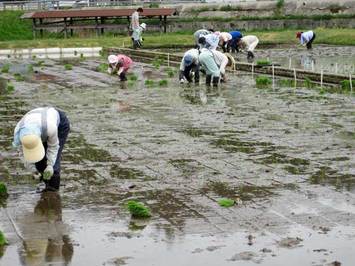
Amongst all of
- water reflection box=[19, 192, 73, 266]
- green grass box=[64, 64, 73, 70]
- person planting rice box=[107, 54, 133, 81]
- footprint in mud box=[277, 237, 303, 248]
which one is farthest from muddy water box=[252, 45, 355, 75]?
footprint in mud box=[277, 237, 303, 248]

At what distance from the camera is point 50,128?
8062 mm

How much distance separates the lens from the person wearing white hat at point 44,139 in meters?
7.80

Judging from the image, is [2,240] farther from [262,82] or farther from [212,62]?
[262,82]

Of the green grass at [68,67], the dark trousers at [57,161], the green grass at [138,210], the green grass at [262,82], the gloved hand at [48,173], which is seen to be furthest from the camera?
the green grass at [68,67]

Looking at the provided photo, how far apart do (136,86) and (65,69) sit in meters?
6.76

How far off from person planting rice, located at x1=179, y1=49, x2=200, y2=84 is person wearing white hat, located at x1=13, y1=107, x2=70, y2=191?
407 inches

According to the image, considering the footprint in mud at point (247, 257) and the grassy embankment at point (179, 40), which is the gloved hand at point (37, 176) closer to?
the footprint in mud at point (247, 257)

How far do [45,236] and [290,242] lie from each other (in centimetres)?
195

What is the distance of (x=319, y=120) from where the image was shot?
42.5 ft

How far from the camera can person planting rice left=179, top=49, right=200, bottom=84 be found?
18.7 metres

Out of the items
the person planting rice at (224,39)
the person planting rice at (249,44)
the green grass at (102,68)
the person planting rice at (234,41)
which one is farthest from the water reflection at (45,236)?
the person planting rice at (234,41)

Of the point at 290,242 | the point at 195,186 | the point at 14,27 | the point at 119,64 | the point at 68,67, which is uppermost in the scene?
the point at 290,242

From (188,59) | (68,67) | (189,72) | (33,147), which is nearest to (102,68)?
(68,67)

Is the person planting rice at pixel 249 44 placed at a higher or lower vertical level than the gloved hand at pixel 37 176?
lower
